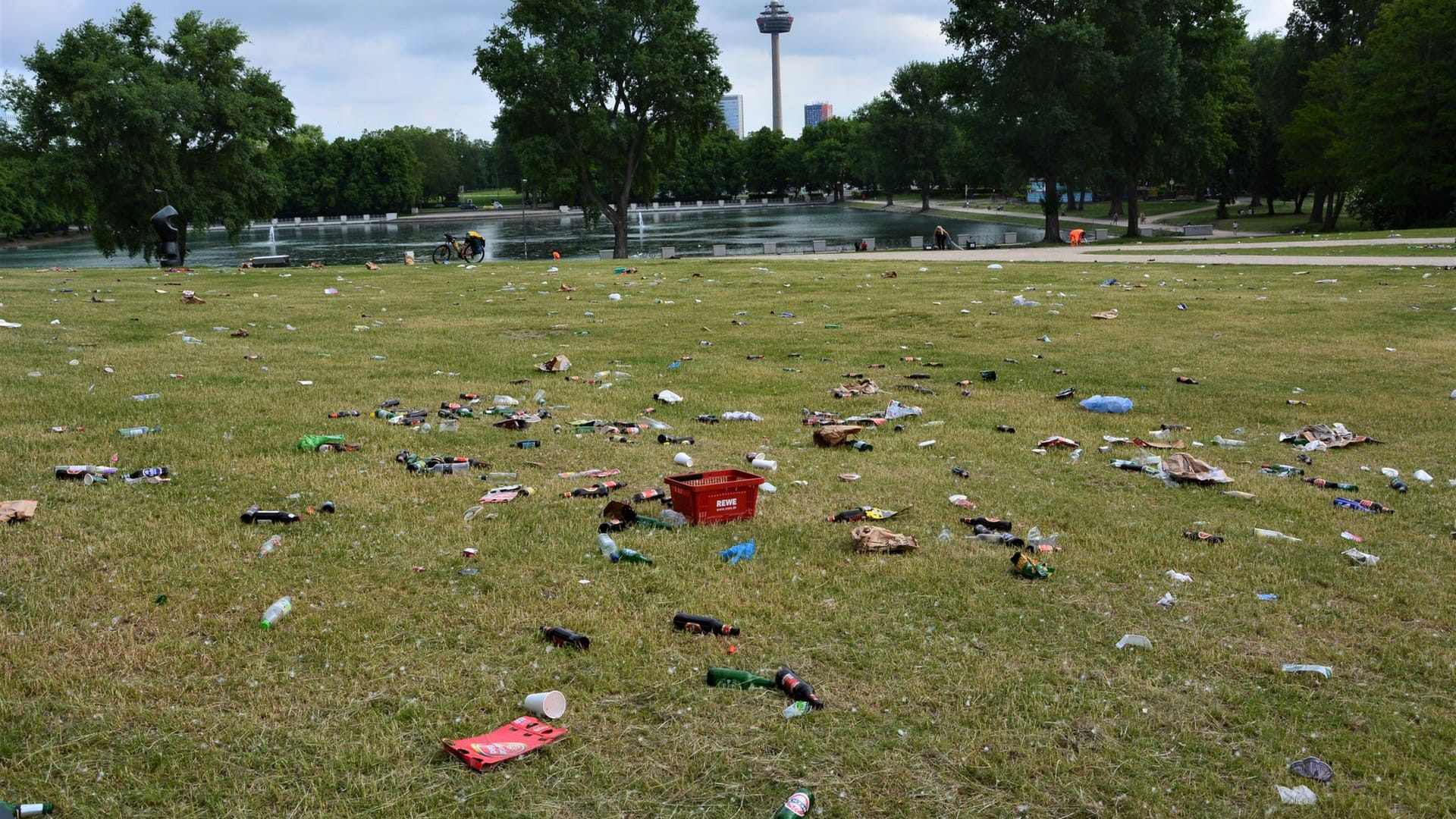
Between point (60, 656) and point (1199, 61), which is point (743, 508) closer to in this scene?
point (60, 656)

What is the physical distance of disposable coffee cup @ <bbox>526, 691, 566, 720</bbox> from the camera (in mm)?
3400

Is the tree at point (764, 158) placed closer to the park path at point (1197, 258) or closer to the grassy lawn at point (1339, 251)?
the park path at point (1197, 258)

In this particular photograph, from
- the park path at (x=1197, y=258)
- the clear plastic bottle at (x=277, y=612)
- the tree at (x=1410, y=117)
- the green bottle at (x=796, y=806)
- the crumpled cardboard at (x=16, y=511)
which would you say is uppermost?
the tree at (x=1410, y=117)

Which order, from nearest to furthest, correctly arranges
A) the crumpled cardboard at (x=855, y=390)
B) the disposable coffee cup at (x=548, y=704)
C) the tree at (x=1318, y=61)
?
the disposable coffee cup at (x=548, y=704) → the crumpled cardboard at (x=855, y=390) → the tree at (x=1318, y=61)

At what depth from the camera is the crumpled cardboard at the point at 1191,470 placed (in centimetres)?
639

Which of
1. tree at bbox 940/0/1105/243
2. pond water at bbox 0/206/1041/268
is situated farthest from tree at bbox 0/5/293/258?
tree at bbox 940/0/1105/243

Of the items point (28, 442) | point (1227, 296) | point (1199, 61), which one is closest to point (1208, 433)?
point (28, 442)

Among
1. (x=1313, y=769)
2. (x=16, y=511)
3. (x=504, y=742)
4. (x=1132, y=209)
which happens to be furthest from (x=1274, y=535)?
(x=1132, y=209)

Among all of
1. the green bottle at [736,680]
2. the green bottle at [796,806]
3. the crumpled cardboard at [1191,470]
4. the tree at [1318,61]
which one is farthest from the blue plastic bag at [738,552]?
the tree at [1318,61]

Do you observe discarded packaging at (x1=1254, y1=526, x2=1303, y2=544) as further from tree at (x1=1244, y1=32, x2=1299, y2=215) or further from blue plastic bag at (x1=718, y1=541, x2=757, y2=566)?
tree at (x1=1244, y1=32, x2=1299, y2=215)

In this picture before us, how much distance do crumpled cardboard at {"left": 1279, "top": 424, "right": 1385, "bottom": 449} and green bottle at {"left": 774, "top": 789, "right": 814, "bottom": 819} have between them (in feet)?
20.2

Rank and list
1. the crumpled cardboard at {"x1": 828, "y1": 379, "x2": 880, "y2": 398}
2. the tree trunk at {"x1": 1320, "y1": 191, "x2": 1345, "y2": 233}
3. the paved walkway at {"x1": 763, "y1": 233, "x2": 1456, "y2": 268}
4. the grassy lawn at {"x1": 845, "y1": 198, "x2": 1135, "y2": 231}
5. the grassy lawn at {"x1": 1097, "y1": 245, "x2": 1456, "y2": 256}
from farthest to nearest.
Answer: the grassy lawn at {"x1": 845, "y1": 198, "x2": 1135, "y2": 231}, the tree trunk at {"x1": 1320, "y1": 191, "x2": 1345, "y2": 233}, the grassy lawn at {"x1": 1097, "y1": 245, "x2": 1456, "y2": 256}, the paved walkway at {"x1": 763, "y1": 233, "x2": 1456, "y2": 268}, the crumpled cardboard at {"x1": 828, "y1": 379, "x2": 880, "y2": 398}

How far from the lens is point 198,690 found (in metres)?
3.52

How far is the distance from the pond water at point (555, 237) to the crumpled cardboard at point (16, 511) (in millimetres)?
34383
